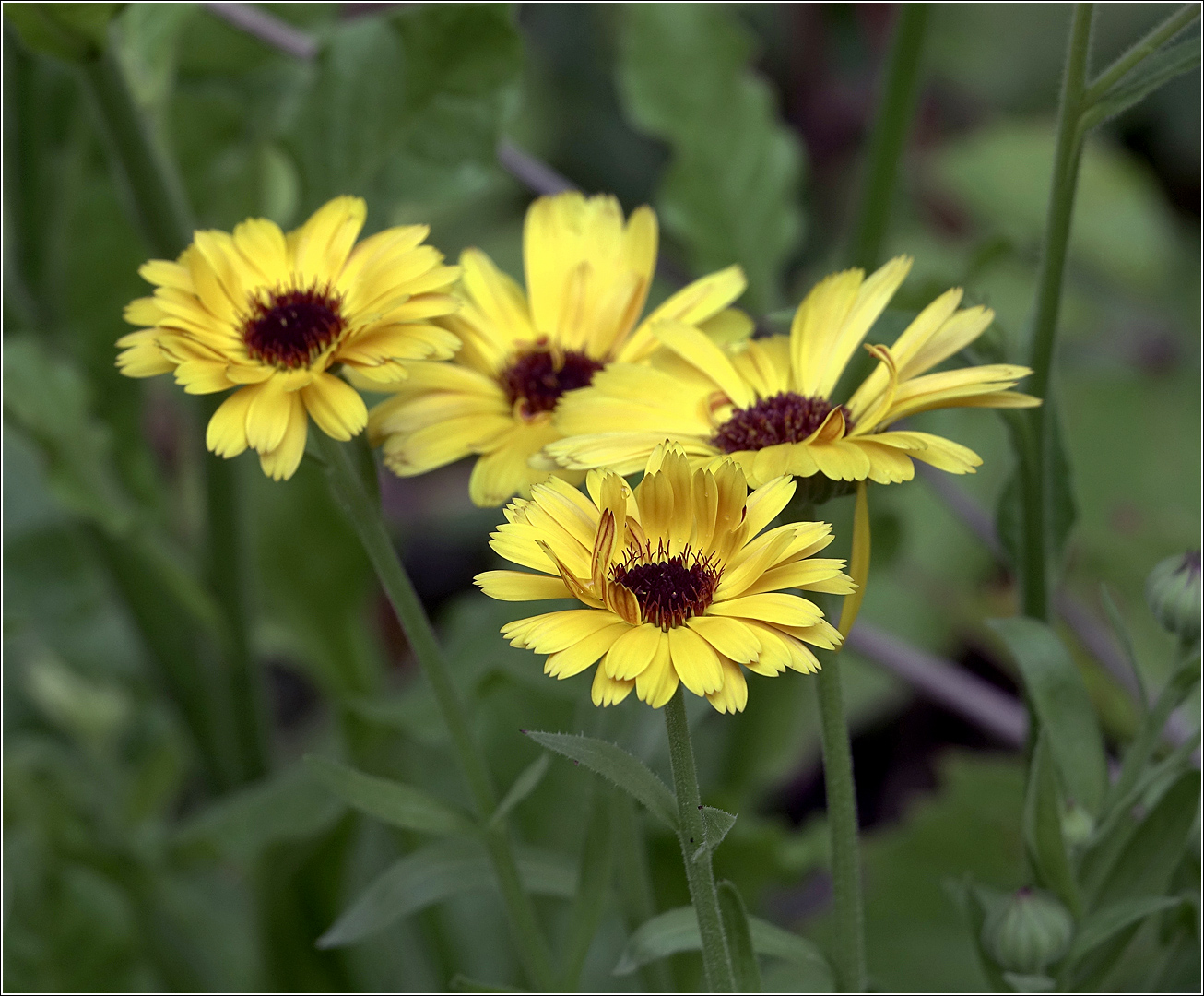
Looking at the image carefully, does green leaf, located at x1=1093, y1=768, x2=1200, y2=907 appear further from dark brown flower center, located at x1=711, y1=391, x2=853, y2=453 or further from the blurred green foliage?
dark brown flower center, located at x1=711, y1=391, x2=853, y2=453

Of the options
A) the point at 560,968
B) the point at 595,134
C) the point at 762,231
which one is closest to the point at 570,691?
the point at 560,968

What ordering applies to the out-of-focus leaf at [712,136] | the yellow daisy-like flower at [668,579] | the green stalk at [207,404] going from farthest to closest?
the out-of-focus leaf at [712,136] < the green stalk at [207,404] < the yellow daisy-like flower at [668,579]

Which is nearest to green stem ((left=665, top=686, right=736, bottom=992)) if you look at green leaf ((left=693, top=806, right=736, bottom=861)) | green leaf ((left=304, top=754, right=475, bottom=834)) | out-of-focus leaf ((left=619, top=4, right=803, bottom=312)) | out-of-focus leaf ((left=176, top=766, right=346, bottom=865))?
green leaf ((left=693, top=806, right=736, bottom=861))

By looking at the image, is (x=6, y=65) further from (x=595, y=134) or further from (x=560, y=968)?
(x=595, y=134)

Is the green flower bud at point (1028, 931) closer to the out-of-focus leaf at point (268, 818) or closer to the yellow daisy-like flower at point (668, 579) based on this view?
the yellow daisy-like flower at point (668, 579)

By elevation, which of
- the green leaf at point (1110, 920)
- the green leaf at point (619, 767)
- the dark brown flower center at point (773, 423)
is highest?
the dark brown flower center at point (773, 423)

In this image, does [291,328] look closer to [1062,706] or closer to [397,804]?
[397,804]

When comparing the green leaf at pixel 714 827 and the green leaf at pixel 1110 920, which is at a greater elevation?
the green leaf at pixel 714 827

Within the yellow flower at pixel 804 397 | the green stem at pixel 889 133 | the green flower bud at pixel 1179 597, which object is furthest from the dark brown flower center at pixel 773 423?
the green stem at pixel 889 133

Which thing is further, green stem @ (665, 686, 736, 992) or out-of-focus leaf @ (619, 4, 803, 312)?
out-of-focus leaf @ (619, 4, 803, 312)
